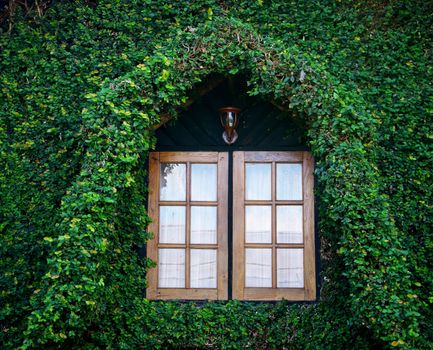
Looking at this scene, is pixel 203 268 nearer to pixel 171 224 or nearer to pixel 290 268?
pixel 171 224

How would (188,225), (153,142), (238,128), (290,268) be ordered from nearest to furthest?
1. (153,142)
2. (290,268)
3. (188,225)
4. (238,128)

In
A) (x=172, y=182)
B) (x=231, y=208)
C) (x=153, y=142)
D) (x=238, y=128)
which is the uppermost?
(x=238, y=128)

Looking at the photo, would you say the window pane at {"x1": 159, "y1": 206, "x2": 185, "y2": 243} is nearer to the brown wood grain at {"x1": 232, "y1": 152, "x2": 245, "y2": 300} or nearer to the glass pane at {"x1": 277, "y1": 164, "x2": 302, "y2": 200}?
→ the brown wood grain at {"x1": 232, "y1": 152, "x2": 245, "y2": 300}

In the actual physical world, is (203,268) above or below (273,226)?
below

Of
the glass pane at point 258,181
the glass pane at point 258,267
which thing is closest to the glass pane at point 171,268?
the glass pane at point 258,267

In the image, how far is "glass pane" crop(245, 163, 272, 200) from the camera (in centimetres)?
632

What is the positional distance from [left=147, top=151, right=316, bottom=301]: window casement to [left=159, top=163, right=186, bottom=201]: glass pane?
10mm

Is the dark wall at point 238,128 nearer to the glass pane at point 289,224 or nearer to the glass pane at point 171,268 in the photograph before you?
the glass pane at point 289,224

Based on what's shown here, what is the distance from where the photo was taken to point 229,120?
20.2 feet

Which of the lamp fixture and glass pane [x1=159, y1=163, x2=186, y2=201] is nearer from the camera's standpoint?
the lamp fixture

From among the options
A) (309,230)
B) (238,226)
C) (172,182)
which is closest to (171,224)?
(172,182)

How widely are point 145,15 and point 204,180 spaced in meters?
1.81

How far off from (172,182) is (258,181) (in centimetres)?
90

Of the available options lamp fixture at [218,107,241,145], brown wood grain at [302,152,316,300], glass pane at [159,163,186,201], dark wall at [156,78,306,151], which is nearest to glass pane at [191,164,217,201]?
glass pane at [159,163,186,201]
